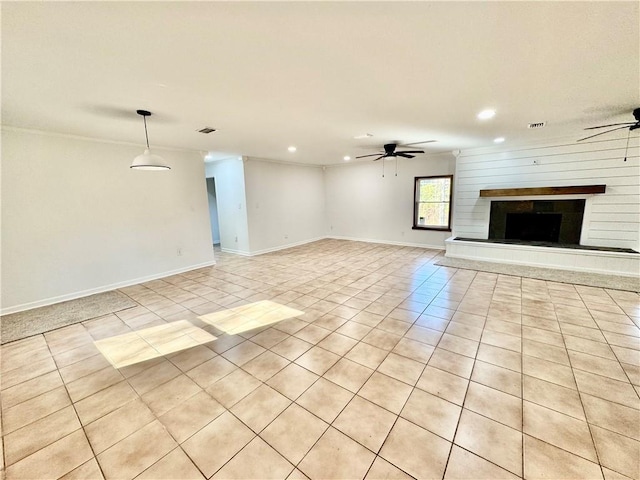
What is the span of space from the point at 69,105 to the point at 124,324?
98.5 inches

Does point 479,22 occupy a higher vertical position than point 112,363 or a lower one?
higher

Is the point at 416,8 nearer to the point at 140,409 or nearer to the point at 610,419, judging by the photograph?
the point at 610,419

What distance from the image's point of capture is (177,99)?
2545 mm

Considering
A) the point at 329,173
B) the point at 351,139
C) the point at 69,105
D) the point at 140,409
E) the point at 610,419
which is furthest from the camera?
the point at 329,173

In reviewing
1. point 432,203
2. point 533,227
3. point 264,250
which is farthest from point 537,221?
point 264,250

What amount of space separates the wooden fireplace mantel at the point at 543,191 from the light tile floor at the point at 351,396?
6.47 feet

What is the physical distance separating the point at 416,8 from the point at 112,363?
363cm

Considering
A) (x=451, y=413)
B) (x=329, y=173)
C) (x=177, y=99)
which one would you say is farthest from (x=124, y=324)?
(x=329, y=173)

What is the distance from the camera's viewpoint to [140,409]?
188 centimetres

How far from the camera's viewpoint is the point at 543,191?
500 centimetres

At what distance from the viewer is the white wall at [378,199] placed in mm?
6832

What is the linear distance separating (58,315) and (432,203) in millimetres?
7652

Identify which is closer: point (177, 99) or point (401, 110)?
point (177, 99)

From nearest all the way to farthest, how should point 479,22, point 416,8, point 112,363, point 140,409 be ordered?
point 416,8
point 479,22
point 140,409
point 112,363
